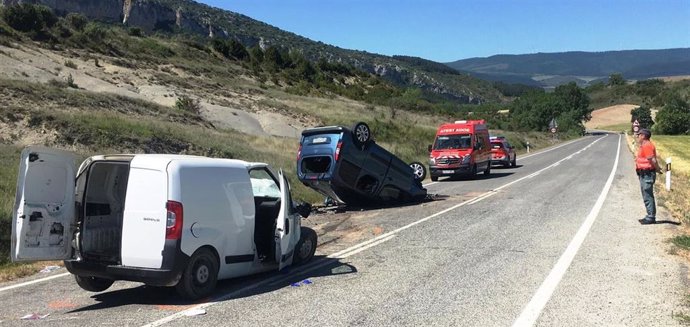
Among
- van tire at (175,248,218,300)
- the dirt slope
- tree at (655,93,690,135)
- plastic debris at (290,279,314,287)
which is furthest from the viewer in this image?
tree at (655,93,690,135)

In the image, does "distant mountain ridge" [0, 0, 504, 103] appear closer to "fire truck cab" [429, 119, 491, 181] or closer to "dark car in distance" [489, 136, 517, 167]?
"dark car in distance" [489, 136, 517, 167]

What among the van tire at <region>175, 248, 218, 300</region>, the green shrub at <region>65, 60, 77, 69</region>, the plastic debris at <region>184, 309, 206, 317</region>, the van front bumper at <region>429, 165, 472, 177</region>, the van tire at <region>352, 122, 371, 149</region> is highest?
the green shrub at <region>65, 60, 77, 69</region>

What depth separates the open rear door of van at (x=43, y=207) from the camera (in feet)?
20.8

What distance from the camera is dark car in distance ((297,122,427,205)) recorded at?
46.7ft

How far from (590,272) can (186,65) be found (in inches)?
2207

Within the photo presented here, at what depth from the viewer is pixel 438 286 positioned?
7.39 m

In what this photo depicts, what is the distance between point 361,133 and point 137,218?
344 inches

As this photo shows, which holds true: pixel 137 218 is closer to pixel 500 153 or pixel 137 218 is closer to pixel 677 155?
pixel 500 153

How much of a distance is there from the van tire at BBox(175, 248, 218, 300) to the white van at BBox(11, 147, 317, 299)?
0.04ft

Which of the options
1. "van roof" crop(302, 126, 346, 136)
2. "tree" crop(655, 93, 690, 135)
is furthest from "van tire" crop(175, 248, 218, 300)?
"tree" crop(655, 93, 690, 135)

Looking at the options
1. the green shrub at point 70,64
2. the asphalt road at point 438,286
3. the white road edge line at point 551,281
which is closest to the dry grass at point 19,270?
the asphalt road at point 438,286

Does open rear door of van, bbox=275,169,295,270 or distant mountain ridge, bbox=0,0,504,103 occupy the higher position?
distant mountain ridge, bbox=0,0,504,103

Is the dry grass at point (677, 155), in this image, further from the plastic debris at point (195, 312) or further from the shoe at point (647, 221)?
the plastic debris at point (195, 312)

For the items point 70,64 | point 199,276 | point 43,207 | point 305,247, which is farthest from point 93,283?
point 70,64
